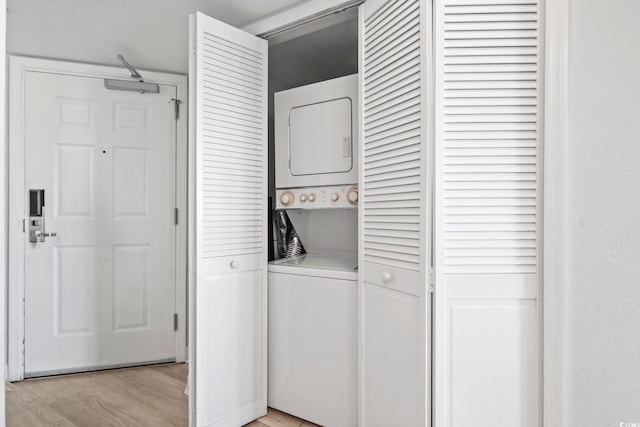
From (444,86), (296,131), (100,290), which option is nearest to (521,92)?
(444,86)

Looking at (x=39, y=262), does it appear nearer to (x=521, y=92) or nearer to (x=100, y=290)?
(x=100, y=290)

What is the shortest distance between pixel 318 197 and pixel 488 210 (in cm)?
101

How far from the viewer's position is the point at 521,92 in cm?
143

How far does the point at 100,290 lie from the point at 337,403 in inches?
72.0

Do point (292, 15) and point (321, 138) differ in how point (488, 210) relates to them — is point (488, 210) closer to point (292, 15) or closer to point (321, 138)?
point (321, 138)

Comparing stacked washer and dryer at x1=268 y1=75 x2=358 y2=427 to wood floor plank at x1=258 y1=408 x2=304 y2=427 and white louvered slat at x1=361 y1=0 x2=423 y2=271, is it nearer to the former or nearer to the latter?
wood floor plank at x1=258 y1=408 x2=304 y2=427

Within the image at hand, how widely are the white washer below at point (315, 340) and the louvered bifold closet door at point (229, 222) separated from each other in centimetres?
8

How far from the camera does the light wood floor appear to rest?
2.11m

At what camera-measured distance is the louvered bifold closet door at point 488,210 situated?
4.68 feet
